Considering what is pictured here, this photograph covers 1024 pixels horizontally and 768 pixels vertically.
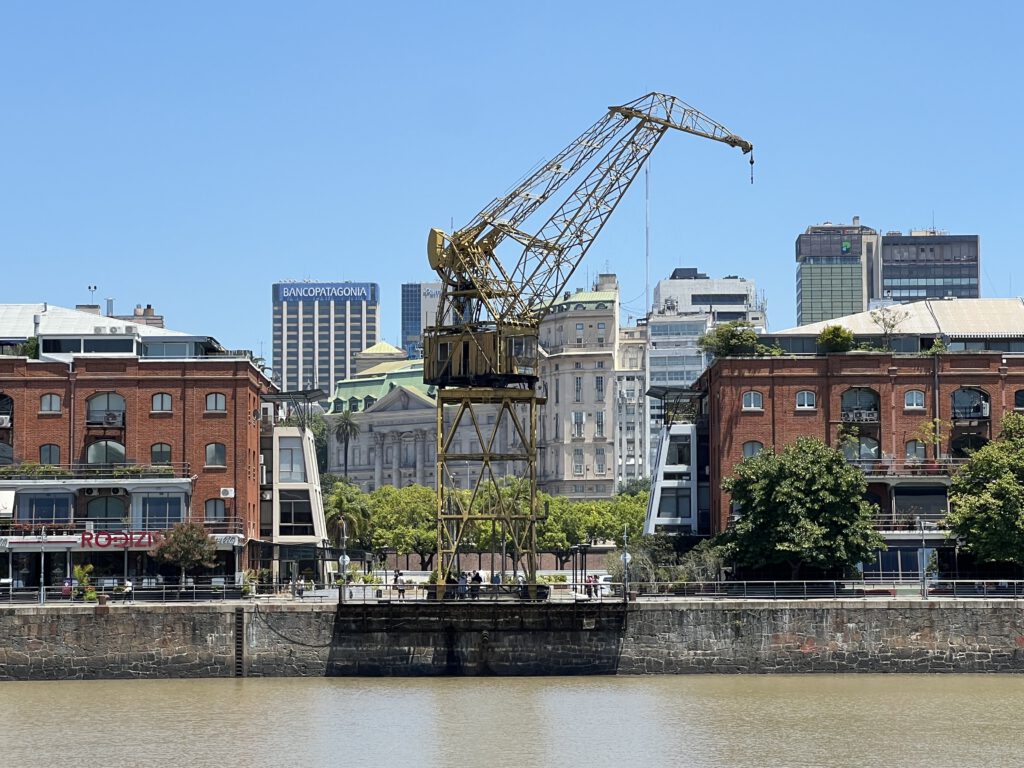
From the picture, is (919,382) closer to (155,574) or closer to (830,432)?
(830,432)

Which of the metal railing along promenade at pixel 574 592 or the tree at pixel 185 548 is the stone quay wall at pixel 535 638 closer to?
the metal railing along promenade at pixel 574 592

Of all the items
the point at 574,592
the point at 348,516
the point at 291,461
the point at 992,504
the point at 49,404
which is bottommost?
the point at 574,592

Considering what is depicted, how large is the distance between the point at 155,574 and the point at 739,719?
38.8 m

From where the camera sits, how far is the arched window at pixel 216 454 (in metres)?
101

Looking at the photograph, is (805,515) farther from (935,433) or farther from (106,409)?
(106,409)

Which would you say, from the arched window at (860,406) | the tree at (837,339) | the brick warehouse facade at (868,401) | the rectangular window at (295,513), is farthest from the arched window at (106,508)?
the tree at (837,339)

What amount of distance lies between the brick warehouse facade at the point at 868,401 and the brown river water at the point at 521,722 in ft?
89.7

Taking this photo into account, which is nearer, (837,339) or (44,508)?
(44,508)

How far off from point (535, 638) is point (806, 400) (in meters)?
31.1

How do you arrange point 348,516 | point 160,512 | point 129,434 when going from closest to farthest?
point 160,512 → point 129,434 → point 348,516

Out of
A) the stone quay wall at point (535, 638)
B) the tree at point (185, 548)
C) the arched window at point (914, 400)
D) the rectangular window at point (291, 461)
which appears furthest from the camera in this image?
the rectangular window at point (291, 461)

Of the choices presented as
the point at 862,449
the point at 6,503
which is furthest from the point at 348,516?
the point at 862,449

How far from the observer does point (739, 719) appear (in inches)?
2586

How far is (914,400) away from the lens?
105000mm
